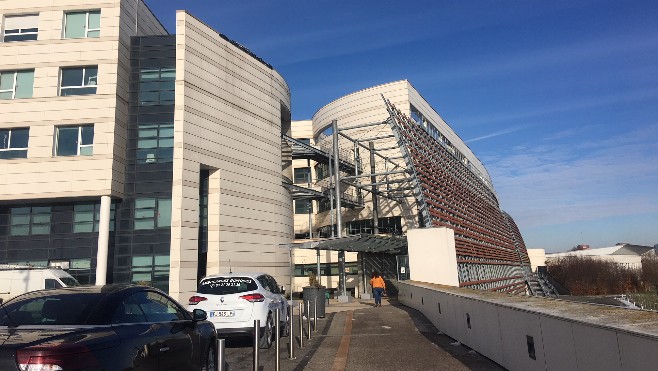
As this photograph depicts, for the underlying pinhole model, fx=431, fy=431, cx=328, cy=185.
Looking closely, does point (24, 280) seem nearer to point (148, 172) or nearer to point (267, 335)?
point (148, 172)

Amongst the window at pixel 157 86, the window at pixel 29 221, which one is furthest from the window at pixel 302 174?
the window at pixel 29 221

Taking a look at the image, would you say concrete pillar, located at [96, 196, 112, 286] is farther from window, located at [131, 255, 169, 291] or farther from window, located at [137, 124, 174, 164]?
window, located at [137, 124, 174, 164]

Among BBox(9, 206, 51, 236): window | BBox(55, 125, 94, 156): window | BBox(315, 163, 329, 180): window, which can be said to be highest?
BBox(315, 163, 329, 180): window

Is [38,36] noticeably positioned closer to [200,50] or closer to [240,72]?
[200,50]

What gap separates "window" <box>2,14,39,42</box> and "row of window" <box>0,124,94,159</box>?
5.54m

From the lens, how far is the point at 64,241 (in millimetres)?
22969

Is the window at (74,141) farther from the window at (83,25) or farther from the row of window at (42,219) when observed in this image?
the window at (83,25)

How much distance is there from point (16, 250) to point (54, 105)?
26.2 ft

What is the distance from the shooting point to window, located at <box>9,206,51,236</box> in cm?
2308

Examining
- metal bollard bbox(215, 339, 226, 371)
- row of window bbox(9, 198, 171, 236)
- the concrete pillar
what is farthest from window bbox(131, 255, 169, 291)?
metal bollard bbox(215, 339, 226, 371)

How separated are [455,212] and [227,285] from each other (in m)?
22.9

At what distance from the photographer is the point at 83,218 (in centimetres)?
2309

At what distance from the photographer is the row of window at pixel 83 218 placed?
75.7 feet

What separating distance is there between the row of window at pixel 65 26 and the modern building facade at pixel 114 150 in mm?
65
